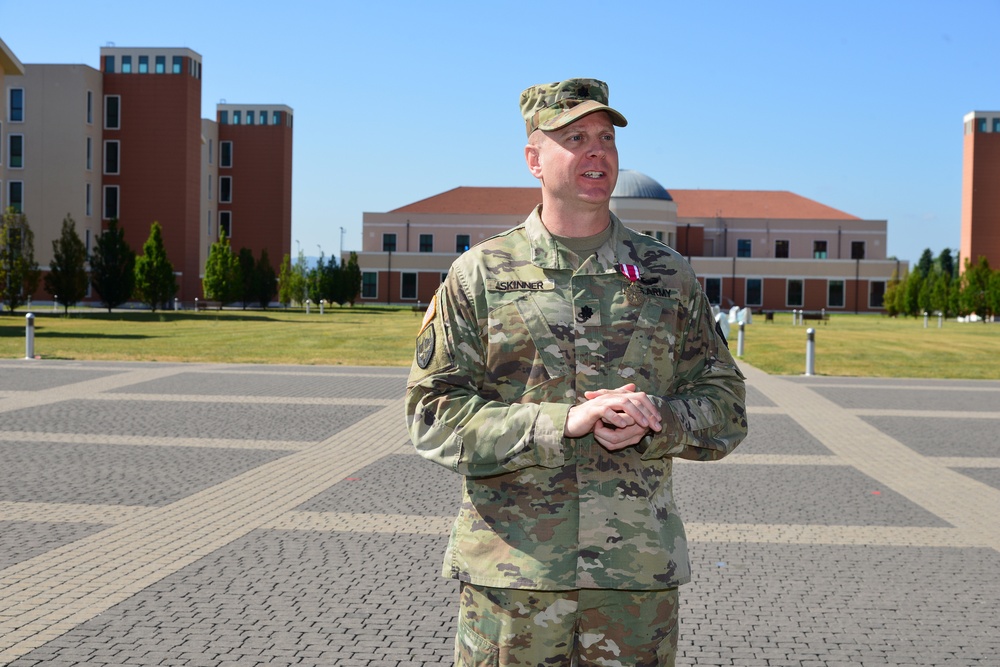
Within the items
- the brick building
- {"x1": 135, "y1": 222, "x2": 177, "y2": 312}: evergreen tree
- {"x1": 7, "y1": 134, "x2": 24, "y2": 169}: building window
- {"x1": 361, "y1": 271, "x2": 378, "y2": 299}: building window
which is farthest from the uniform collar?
{"x1": 361, "y1": 271, "x2": 378, "y2": 299}: building window

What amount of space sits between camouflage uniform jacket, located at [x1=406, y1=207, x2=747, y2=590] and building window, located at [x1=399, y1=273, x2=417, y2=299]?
87322 mm

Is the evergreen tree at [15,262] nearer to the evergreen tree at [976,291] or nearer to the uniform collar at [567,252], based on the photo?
the uniform collar at [567,252]

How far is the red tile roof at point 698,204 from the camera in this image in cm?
9581

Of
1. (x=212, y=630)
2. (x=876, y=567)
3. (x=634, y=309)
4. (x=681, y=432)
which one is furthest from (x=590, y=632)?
(x=876, y=567)

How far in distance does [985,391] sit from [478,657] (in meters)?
18.1

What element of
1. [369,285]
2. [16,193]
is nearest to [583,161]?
[16,193]

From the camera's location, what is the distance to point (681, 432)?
271 cm

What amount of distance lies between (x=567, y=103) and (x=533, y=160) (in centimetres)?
22

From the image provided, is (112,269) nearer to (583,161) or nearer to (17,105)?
(17,105)

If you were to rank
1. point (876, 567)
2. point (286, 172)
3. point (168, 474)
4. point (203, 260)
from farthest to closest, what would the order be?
point (286, 172) < point (203, 260) < point (168, 474) < point (876, 567)

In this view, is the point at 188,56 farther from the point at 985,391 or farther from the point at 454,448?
the point at 454,448

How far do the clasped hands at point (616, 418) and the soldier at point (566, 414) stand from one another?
0.12 feet

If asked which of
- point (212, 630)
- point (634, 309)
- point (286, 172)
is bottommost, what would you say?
point (212, 630)

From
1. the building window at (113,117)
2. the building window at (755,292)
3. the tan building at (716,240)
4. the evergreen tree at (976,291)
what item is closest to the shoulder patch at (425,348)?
the evergreen tree at (976,291)
